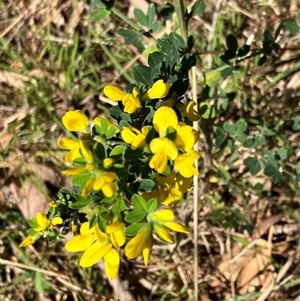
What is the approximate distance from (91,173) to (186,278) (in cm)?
132

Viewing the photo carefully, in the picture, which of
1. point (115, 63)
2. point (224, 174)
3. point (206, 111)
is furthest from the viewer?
point (115, 63)

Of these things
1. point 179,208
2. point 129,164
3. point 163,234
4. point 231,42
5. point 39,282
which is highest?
point 231,42

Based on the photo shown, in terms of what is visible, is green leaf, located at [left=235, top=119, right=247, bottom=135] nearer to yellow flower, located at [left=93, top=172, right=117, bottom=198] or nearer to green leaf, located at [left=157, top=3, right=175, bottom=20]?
green leaf, located at [left=157, top=3, right=175, bottom=20]

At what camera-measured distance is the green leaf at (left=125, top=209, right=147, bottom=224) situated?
1.16 meters

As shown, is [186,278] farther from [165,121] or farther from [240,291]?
[165,121]

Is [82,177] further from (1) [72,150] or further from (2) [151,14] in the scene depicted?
(2) [151,14]

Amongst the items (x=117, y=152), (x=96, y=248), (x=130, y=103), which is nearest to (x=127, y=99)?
(x=130, y=103)

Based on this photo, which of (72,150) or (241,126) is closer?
(72,150)

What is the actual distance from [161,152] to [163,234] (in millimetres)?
176

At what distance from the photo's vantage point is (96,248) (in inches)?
46.6

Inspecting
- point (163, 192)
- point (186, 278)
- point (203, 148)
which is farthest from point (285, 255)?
point (163, 192)

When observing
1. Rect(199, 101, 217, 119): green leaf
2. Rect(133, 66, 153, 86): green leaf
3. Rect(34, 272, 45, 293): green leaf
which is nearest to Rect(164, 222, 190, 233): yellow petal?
Rect(133, 66, 153, 86): green leaf

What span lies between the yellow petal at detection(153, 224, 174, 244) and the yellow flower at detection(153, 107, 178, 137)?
198 millimetres

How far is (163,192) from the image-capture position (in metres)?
1.23
